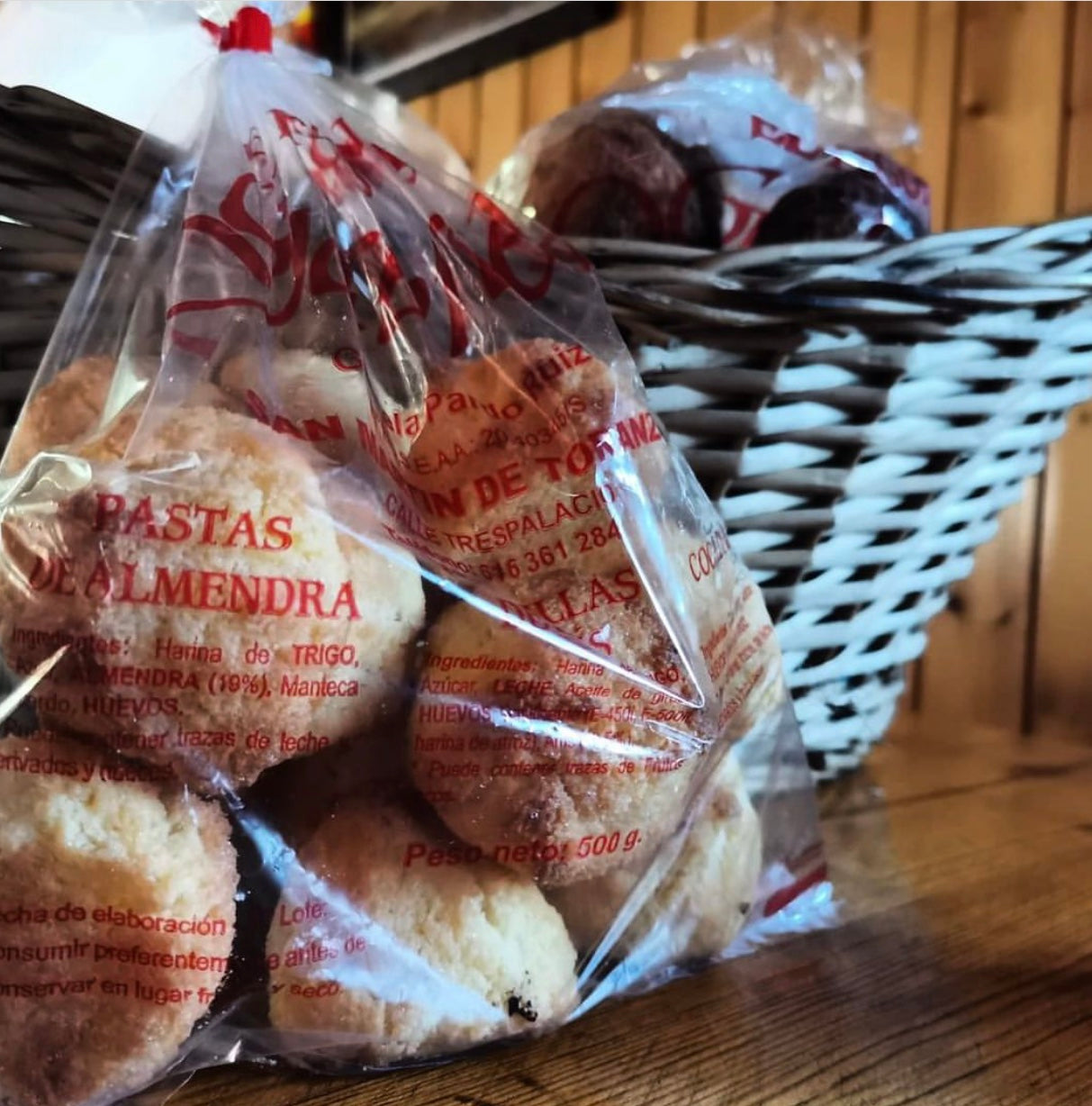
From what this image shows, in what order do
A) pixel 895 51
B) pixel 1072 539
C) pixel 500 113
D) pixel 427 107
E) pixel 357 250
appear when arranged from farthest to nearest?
pixel 427 107 < pixel 500 113 < pixel 895 51 < pixel 1072 539 < pixel 357 250

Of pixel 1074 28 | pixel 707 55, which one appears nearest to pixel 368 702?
pixel 707 55

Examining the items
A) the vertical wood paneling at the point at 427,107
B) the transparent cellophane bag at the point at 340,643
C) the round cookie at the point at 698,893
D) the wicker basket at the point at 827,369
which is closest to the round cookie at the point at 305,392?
the transparent cellophane bag at the point at 340,643

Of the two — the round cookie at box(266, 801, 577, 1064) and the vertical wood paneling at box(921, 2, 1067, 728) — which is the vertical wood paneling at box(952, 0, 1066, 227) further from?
the round cookie at box(266, 801, 577, 1064)

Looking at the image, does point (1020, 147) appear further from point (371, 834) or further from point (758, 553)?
point (371, 834)

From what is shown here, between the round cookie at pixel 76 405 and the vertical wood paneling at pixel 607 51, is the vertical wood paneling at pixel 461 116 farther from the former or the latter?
the round cookie at pixel 76 405

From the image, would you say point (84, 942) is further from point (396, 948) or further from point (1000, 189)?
point (1000, 189)

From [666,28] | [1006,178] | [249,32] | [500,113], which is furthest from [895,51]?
[249,32]
